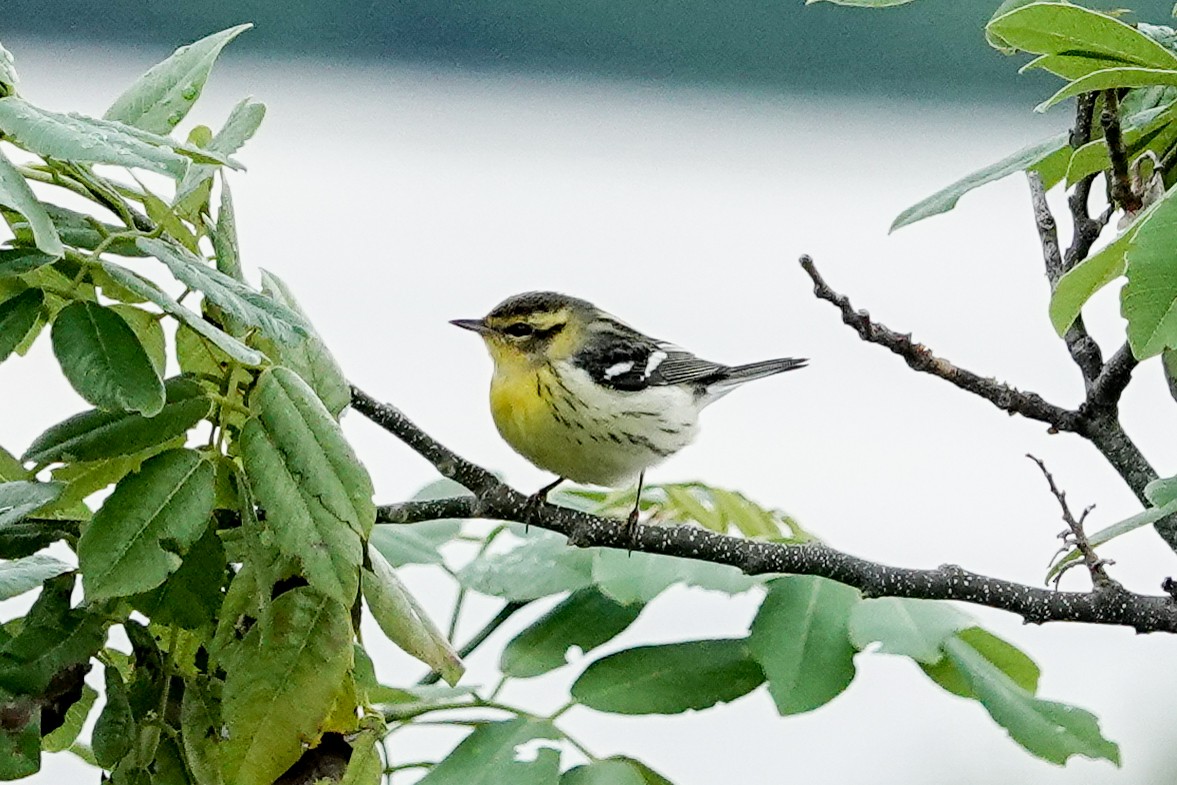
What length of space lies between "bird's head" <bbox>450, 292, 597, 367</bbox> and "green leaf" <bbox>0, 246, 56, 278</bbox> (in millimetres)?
782

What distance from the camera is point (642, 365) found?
1.19m

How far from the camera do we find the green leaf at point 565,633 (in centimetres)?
63

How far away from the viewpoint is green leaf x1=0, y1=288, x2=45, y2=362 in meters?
0.41

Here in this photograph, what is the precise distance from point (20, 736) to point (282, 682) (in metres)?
0.09

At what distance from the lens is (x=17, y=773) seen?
0.43 meters

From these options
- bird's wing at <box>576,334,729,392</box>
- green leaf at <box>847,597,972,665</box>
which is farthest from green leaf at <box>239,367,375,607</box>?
bird's wing at <box>576,334,729,392</box>

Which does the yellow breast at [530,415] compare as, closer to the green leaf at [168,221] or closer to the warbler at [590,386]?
the warbler at [590,386]

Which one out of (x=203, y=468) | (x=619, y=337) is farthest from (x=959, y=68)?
(x=203, y=468)

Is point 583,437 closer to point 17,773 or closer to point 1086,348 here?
point 1086,348

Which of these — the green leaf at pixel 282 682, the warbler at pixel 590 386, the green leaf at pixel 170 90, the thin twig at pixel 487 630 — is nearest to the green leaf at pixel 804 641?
the thin twig at pixel 487 630

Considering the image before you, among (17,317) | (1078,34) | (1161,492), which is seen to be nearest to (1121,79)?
(1078,34)

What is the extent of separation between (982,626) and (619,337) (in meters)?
0.63

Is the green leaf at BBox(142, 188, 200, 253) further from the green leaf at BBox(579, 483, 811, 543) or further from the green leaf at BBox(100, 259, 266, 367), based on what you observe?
the green leaf at BBox(579, 483, 811, 543)

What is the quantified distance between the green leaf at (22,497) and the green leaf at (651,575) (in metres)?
0.24
